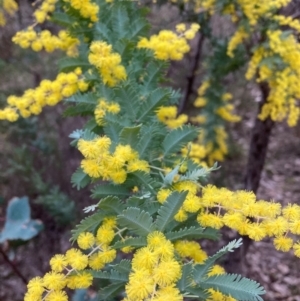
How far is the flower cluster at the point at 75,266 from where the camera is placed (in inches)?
40.0

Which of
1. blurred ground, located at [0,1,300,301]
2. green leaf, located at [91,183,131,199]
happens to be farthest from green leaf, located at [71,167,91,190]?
blurred ground, located at [0,1,300,301]

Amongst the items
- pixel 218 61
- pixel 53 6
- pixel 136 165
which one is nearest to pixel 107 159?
pixel 136 165

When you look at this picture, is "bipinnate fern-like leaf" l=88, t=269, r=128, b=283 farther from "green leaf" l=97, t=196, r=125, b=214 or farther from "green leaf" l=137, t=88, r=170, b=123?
"green leaf" l=137, t=88, r=170, b=123

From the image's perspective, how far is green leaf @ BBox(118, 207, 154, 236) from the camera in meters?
0.99

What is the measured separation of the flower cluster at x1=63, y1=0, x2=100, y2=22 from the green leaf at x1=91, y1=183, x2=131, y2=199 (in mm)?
675

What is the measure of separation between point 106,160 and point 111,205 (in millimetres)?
128

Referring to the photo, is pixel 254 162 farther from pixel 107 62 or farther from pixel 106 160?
pixel 106 160

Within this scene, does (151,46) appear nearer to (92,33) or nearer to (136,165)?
(92,33)

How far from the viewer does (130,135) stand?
1223 millimetres

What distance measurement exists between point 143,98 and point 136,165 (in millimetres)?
362

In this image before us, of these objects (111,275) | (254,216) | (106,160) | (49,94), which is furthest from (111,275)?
(49,94)

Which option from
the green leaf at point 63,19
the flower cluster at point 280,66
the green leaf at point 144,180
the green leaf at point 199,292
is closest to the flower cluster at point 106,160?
the green leaf at point 144,180

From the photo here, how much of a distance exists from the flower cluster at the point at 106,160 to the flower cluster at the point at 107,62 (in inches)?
14.7

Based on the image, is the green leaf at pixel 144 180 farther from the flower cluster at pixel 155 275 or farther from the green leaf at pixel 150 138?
the flower cluster at pixel 155 275
